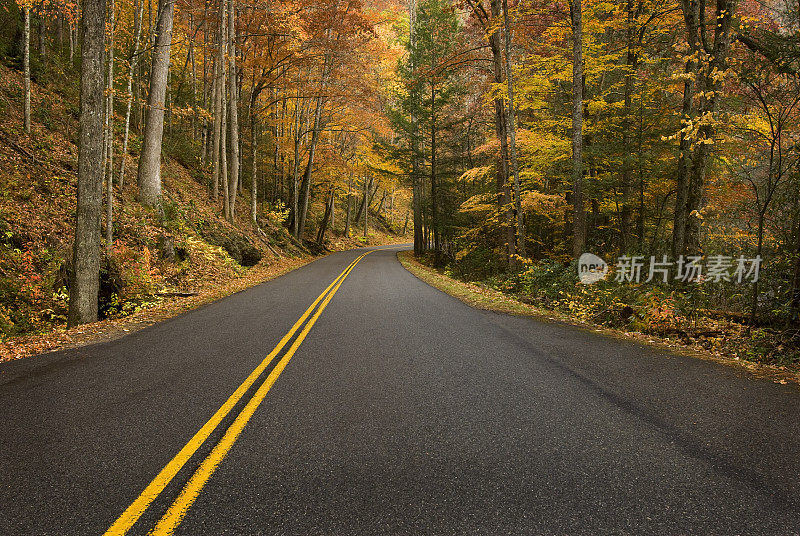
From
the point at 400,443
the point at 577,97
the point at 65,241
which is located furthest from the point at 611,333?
the point at 65,241

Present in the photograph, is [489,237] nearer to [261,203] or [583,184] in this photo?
[583,184]

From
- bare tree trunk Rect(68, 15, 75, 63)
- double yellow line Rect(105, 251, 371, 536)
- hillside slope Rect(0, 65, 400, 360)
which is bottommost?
double yellow line Rect(105, 251, 371, 536)

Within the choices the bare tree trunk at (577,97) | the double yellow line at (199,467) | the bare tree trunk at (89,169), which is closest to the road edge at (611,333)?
the bare tree trunk at (577,97)

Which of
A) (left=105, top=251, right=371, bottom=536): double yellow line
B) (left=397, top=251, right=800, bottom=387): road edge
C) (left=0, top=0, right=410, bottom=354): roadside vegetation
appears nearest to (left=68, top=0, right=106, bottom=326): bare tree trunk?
(left=0, top=0, right=410, bottom=354): roadside vegetation

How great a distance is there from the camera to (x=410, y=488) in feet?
8.00

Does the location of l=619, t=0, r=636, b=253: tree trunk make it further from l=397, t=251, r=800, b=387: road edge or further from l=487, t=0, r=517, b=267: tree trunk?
l=397, t=251, r=800, b=387: road edge

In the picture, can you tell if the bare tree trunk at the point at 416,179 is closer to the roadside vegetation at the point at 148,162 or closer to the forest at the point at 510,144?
the forest at the point at 510,144

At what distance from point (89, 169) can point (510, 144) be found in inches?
464

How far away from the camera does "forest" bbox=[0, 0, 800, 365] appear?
23.1 feet

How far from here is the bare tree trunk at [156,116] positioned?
40.3 ft

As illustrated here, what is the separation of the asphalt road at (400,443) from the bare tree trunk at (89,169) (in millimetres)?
2469

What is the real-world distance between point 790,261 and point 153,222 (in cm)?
1582

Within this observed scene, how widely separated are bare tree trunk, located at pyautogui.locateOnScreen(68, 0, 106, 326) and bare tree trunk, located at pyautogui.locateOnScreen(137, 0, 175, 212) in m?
5.62

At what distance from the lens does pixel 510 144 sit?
13172 mm
